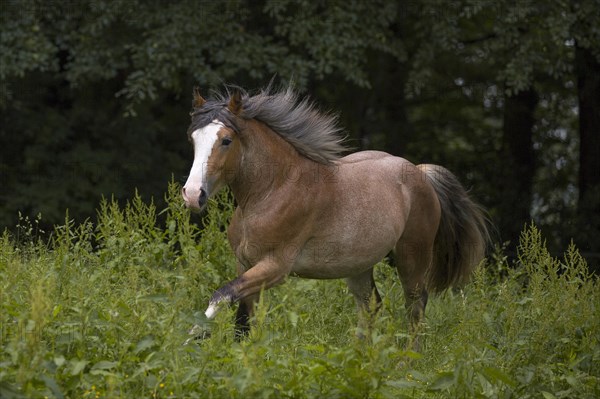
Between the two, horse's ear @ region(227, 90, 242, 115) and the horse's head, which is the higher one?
horse's ear @ region(227, 90, 242, 115)

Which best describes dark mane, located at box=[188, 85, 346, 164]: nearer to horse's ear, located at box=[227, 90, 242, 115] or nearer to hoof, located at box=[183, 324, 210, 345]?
horse's ear, located at box=[227, 90, 242, 115]

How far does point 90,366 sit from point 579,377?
2.91m

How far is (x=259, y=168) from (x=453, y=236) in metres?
2.32

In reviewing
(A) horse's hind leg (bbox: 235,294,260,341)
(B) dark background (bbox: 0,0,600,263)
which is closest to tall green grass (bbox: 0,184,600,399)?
(A) horse's hind leg (bbox: 235,294,260,341)

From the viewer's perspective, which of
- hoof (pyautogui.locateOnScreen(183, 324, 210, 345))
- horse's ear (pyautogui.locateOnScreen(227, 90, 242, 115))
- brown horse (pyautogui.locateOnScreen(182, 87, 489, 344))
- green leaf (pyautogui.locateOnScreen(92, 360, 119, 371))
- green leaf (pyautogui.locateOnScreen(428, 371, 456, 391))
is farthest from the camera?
horse's ear (pyautogui.locateOnScreen(227, 90, 242, 115))

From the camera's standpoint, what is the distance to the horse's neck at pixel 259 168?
6.58 m

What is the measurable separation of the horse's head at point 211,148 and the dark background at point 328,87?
5841 millimetres

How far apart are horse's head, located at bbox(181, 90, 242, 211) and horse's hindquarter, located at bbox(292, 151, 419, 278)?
78 cm

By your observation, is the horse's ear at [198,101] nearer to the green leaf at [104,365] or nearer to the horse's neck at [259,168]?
the horse's neck at [259,168]

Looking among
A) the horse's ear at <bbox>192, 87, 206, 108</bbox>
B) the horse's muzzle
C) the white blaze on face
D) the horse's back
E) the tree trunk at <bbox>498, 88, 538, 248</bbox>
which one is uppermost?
the horse's ear at <bbox>192, 87, 206, 108</bbox>

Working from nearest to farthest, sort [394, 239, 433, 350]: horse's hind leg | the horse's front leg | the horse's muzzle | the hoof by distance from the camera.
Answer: the hoof
the horse's muzzle
the horse's front leg
[394, 239, 433, 350]: horse's hind leg

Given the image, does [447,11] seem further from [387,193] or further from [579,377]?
[579,377]

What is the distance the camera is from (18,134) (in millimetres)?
14602

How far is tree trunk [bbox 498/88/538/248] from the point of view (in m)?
14.6
